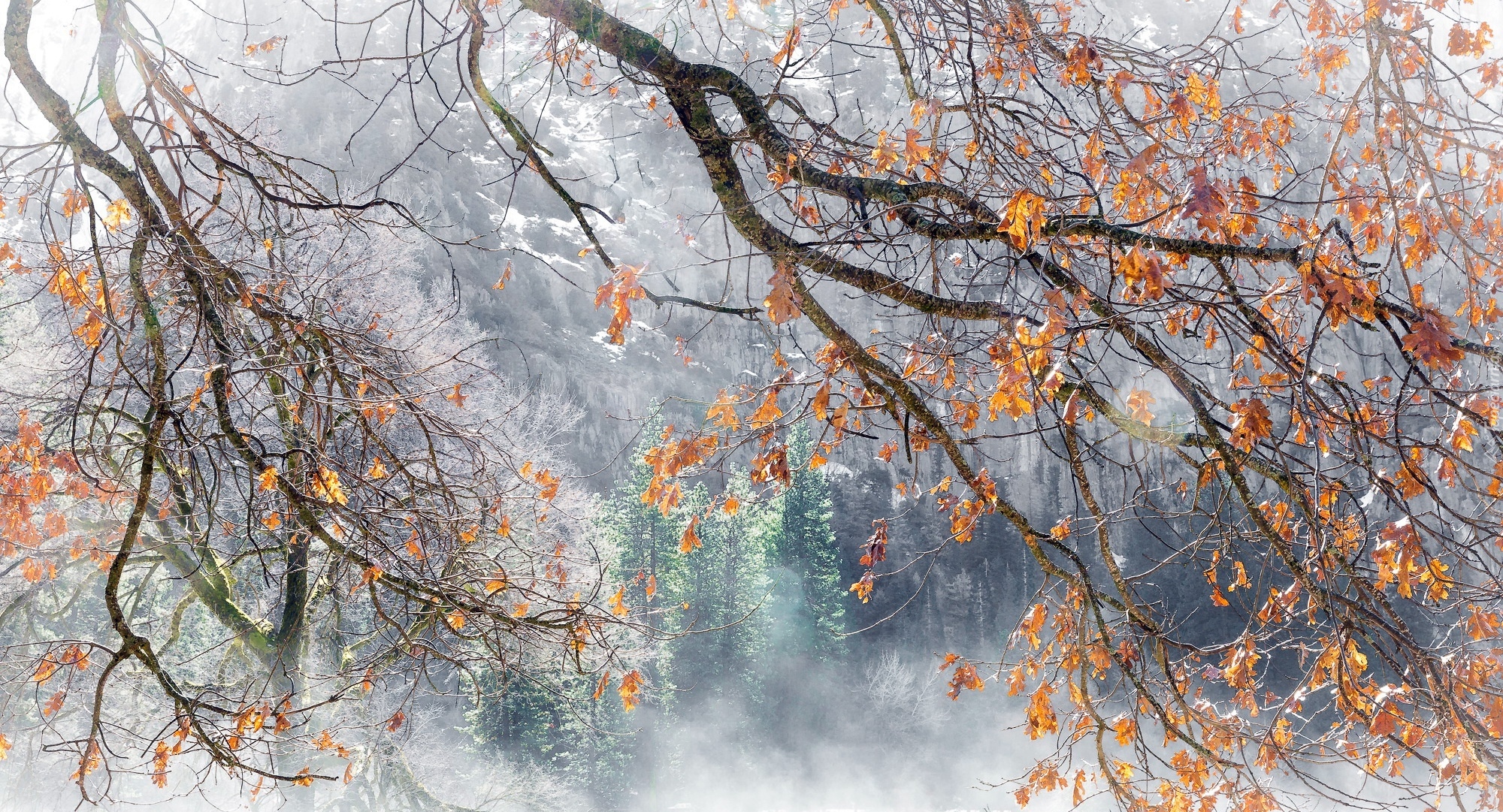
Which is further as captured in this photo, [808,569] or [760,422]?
[808,569]

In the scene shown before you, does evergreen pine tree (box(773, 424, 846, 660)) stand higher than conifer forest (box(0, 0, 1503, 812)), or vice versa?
evergreen pine tree (box(773, 424, 846, 660))

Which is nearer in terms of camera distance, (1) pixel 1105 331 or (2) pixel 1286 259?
(2) pixel 1286 259

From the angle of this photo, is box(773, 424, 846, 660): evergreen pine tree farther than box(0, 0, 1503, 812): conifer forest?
Yes

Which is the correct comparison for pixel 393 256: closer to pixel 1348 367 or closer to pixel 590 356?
pixel 590 356

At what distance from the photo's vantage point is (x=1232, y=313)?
1740 mm

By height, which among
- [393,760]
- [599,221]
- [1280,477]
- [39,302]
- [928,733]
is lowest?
[1280,477]

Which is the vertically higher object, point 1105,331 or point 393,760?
point 393,760

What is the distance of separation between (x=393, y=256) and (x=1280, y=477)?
1207 cm

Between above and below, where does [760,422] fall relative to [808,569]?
below

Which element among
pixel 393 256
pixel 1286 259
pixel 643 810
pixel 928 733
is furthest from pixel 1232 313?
pixel 928 733

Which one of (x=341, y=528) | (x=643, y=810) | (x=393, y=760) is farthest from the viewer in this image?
(x=643, y=810)

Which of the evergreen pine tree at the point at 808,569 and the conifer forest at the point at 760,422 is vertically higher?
the evergreen pine tree at the point at 808,569

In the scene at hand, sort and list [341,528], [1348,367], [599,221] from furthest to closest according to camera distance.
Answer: [599,221]
[1348,367]
[341,528]

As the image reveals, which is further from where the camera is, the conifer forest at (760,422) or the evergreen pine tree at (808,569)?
the evergreen pine tree at (808,569)
